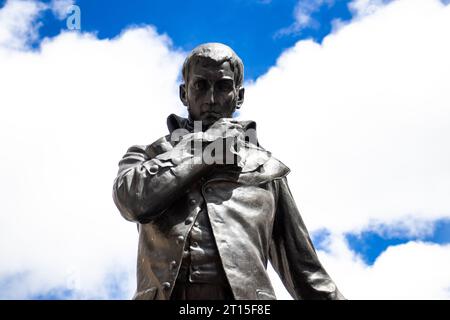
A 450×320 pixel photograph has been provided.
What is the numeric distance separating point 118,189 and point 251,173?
0.94m

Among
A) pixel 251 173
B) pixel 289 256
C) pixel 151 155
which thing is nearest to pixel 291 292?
pixel 289 256

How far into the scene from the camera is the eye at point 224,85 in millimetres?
7490

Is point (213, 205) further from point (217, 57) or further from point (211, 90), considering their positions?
point (217, 57)

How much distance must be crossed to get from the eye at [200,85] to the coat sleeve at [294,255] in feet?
2.85

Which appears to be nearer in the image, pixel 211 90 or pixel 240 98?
pixel 211 90

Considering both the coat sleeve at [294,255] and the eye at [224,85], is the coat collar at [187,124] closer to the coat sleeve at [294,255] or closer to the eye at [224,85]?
the eye at [224,85]

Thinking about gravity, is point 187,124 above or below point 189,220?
above

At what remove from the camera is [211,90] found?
7496 millimetres

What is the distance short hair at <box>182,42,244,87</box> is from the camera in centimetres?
750

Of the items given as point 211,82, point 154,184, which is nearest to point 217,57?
point 211,82

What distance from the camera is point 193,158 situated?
6.99 metres

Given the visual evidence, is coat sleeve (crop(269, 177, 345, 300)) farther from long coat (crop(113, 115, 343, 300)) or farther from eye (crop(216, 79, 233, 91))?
eye (crop(216, 79, 233, 91))

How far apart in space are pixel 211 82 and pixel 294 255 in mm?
1385
